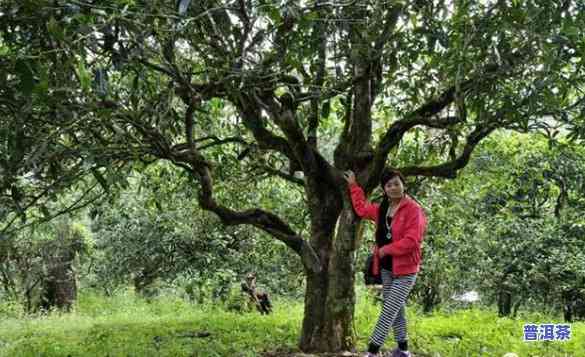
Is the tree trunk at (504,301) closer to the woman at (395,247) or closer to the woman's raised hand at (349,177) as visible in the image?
the woman's raised hand at (349,177)

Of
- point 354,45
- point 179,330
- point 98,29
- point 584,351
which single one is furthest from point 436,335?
point 98,29

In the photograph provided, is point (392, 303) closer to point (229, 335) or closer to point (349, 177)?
point (349, 177)

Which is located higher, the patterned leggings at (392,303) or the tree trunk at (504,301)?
the tree trunk at (504,301)

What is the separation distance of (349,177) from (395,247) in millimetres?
995

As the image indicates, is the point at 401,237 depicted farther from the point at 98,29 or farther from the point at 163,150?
the point at 98,29

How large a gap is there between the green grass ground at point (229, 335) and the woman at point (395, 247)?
132 centimetres

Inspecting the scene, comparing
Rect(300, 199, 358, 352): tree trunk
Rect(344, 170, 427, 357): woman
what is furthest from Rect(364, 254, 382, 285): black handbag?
Rect(300, 199, 358, 352): tree trunk

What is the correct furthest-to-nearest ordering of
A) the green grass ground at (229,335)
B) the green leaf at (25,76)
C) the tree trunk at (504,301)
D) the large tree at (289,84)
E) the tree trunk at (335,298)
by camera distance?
the tree trunk at (504,301) < the green grass ground at (229,335) < the tree trunk at (335,298) < the large tree at (289,84) < the green leaf at (25,76)

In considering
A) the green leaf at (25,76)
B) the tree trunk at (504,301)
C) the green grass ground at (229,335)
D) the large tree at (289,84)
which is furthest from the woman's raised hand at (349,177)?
the tree trunk at (504,301)

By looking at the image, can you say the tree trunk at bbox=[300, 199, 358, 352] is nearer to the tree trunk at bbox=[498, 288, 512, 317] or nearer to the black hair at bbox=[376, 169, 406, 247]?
the black hair at bbox=[376, 169, 406, 247]

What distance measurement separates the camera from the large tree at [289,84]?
266 centimetres

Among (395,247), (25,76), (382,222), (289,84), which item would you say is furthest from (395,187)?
(25,76)

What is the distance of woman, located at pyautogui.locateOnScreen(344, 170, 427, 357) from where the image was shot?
14.3 feet

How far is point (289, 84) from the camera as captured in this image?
387 centimetres
